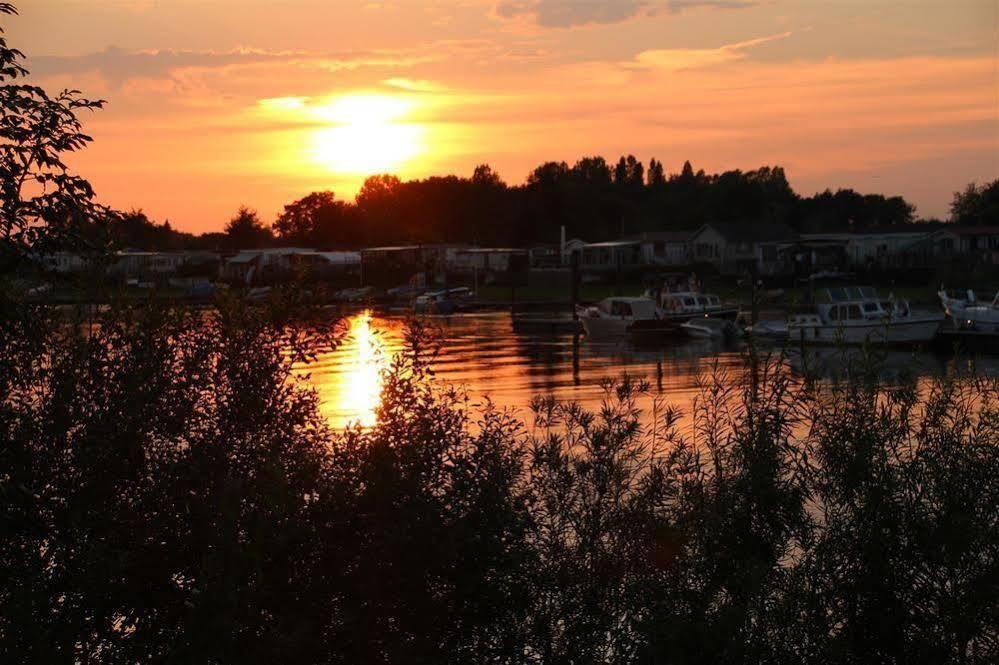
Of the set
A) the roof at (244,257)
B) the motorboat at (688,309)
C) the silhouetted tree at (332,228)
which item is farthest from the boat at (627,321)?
the silhouetted tree at (332,228)

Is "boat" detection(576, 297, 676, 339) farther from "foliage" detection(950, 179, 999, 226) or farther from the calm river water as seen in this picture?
"foliage" detection(950, 179, 999, 226)

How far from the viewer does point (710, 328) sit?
257 feet

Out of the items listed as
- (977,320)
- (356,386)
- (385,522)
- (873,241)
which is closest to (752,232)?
(873,241)

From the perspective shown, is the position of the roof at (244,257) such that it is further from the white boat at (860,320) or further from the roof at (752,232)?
the white boat at (860,320)

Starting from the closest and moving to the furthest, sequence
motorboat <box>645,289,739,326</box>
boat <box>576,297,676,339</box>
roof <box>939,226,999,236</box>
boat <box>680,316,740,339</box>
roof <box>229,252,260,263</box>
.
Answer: boat <box>680,316,740,339</box>, boat <box>576,297,676,339</box>, motorboat <box>645,289,739,326</box>, roof <box>939,226,999,236</box>, roof <box>229,252,260,263</box>

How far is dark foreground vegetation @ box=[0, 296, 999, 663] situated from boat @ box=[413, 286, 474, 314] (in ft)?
288

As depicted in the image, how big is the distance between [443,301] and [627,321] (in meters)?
32.0

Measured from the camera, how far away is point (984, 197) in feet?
561

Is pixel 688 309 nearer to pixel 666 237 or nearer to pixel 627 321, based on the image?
pixel 627 321

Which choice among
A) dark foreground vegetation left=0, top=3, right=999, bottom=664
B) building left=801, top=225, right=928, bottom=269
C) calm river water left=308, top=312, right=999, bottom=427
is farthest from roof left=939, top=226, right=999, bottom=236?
dark foreground vegetation left=0, top=3, right=999, bottom=664

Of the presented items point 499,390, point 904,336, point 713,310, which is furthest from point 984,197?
point 499,390

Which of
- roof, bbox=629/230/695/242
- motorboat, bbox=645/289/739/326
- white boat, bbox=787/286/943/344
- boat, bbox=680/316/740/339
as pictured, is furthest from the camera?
roof, bbox=629/230/695/242

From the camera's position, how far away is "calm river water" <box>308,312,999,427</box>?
158ft

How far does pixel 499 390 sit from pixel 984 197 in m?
139
